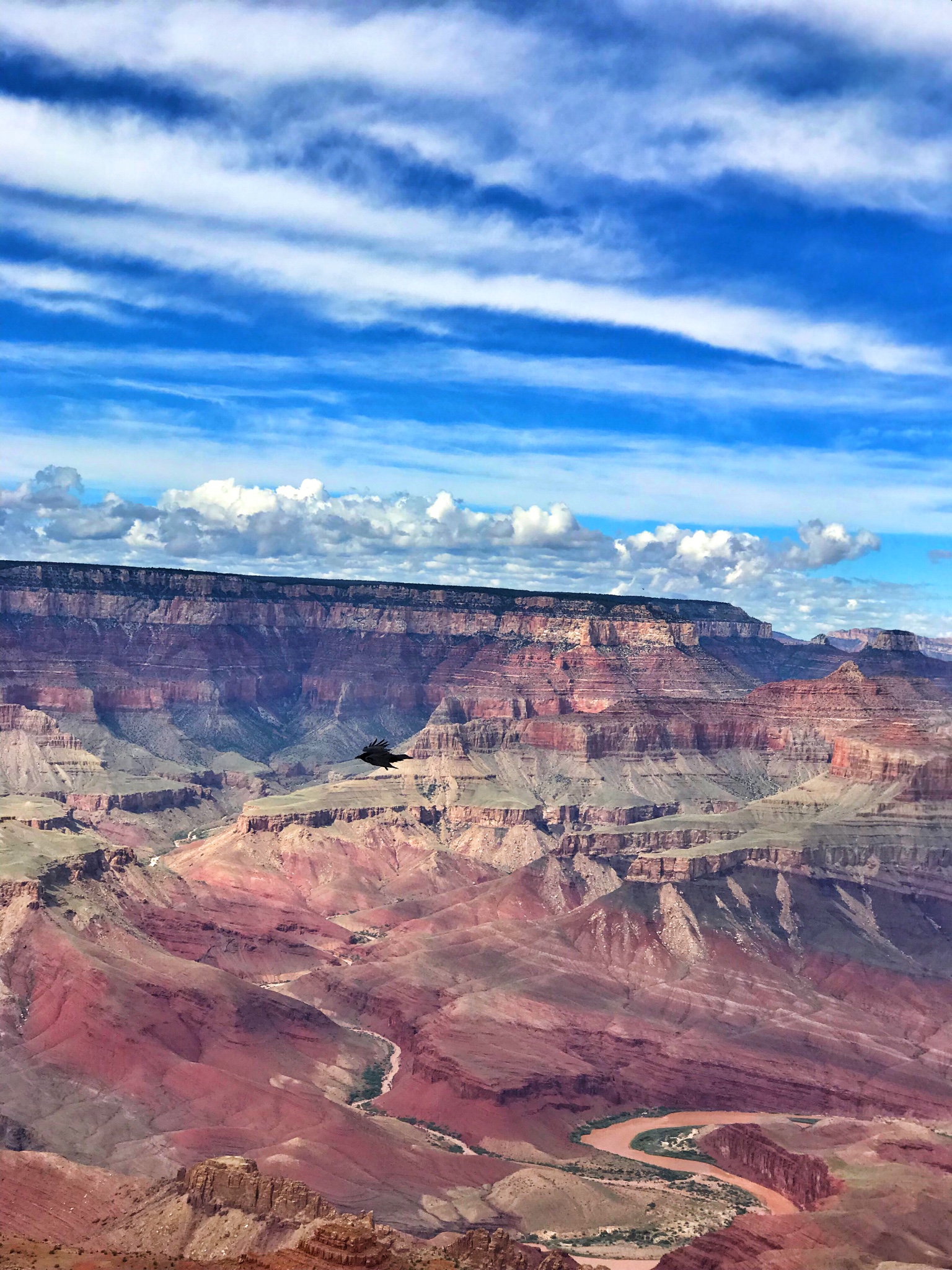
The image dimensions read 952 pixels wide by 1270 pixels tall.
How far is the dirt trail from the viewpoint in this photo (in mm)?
127500

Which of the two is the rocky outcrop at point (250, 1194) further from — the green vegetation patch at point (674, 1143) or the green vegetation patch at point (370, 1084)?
the green vegetation patch at point (370, 1084)

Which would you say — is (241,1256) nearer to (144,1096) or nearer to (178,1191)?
(178,1191)

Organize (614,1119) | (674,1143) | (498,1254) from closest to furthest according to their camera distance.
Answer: (498,1254) → (674,1143) → (614,1119)

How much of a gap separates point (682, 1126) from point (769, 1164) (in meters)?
19.5

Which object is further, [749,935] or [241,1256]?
[749,935]

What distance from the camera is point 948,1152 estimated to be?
128 meters

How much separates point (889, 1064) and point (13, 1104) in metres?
89.5

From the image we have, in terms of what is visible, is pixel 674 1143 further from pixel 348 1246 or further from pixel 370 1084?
pixel 348 1246

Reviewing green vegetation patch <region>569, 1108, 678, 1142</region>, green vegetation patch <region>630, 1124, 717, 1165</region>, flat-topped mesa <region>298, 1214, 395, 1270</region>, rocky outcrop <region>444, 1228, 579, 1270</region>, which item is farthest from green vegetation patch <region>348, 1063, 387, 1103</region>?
flat-topped mesa <region>298, 1214, 395, 1270</region>

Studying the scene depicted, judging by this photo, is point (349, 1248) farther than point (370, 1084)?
No

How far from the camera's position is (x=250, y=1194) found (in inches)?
3716

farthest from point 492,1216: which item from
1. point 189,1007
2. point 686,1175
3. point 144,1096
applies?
point 189,1007

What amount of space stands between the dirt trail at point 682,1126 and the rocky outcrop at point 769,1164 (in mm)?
777

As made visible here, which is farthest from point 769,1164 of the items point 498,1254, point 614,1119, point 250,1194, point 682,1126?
point 250,1194
